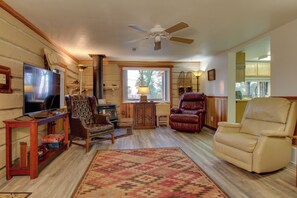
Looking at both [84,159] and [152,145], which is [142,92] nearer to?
[152,145]

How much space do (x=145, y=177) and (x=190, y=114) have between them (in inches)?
122

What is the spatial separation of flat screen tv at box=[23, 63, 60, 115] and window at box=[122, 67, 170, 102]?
3311 millimetres

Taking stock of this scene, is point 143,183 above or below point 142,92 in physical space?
below

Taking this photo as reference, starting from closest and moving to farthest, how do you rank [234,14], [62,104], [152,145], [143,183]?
1. [143,183]
2. [234,14]
3. [152,145]
4. [62,104]

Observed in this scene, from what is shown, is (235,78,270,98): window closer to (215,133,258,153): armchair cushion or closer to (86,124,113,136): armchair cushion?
(215,133,258,153): armchair cushion

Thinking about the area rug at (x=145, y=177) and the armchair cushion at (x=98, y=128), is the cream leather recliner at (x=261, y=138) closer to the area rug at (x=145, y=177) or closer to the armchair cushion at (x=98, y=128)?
the area rug at (x=145, y=177)

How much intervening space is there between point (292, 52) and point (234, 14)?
1.21 m

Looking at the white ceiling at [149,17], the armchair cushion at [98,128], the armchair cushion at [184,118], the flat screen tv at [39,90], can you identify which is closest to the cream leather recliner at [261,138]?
the white ceiling at [149,17]

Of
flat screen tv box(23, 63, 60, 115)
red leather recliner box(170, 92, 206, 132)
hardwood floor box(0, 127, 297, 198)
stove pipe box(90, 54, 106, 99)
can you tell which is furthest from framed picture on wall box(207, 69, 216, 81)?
flat screen tv box(23, 63, 60, 115)

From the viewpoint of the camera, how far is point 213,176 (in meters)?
2.54

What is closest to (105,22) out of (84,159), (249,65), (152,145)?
(84,159)

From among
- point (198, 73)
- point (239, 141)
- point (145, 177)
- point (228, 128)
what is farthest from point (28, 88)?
point (198, 73)

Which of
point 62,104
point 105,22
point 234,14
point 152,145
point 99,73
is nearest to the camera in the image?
point 234,14

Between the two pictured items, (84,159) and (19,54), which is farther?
(84,159)
